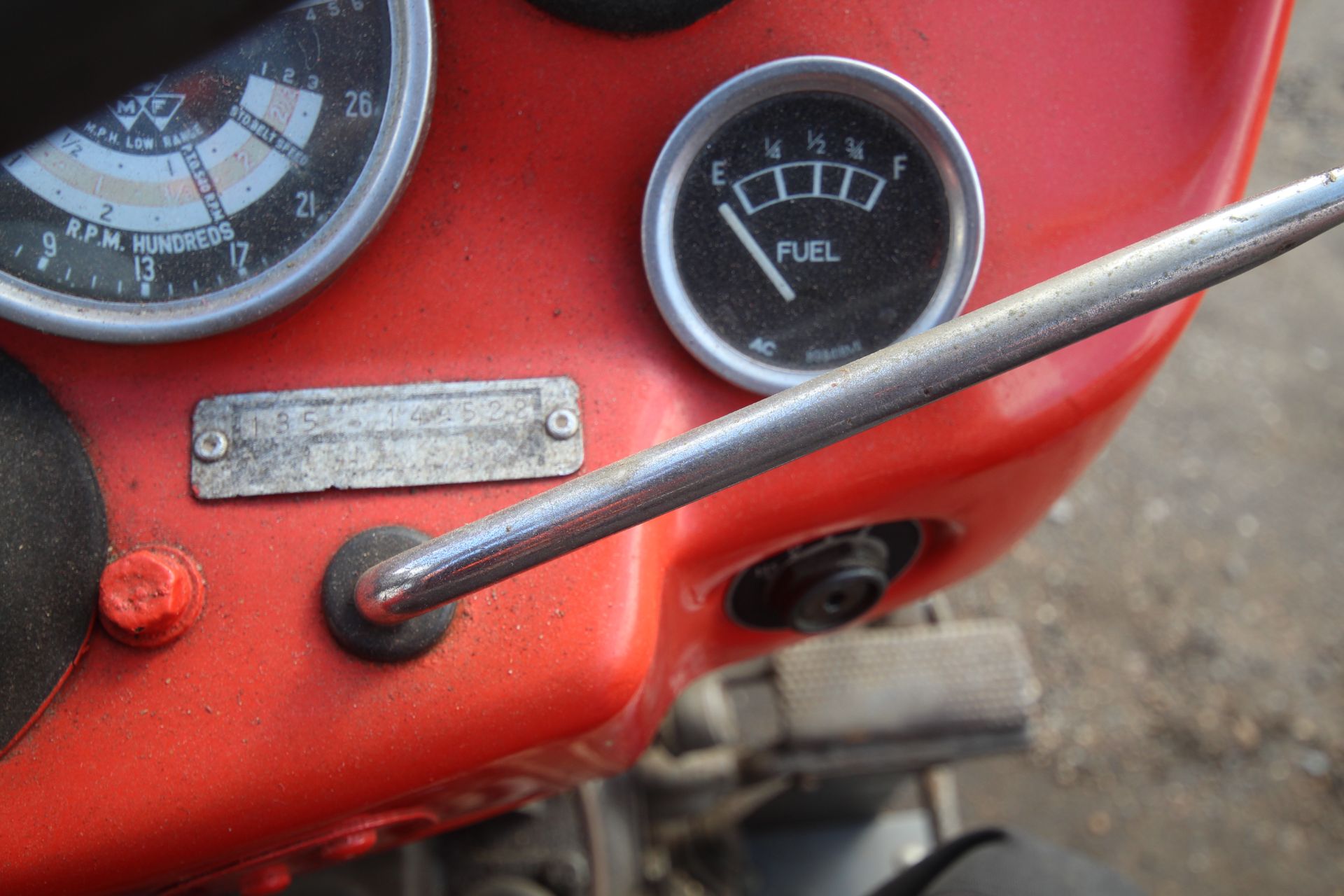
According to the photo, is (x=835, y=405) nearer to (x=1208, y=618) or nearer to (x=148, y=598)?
(x=148, y=598)

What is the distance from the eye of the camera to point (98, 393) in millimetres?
778

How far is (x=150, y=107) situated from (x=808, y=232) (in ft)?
1.59

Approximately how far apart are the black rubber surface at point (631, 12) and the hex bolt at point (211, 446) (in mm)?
407

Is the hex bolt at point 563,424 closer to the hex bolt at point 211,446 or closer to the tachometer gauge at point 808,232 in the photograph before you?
the tachometer gauge at point 808,232

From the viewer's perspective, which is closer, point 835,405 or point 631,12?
point 835,405

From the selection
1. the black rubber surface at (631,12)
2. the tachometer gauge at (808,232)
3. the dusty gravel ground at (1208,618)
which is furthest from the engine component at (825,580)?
the dusty gravel ground at (1208,618)

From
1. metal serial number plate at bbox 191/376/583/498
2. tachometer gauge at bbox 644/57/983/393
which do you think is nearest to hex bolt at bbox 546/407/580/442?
metal serial number plate at bbox 191/376/583/498

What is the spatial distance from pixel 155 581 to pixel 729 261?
46 cm

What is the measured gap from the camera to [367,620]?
2.32ft

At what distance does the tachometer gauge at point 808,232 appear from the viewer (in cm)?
77

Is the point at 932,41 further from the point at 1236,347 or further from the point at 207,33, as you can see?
the point at 1236,347

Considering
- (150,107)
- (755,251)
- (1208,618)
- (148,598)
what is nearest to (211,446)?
(148,598)

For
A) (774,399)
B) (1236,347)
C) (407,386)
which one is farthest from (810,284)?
(1236,347)

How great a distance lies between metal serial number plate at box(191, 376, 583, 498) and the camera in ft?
2.47
